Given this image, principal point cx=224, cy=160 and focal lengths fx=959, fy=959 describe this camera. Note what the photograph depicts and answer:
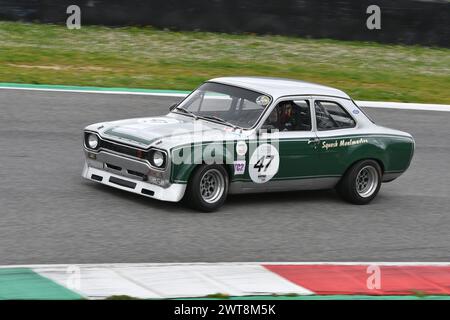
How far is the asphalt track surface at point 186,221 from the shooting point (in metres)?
8.40

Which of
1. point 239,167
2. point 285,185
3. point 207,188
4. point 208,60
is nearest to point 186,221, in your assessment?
point 207,188

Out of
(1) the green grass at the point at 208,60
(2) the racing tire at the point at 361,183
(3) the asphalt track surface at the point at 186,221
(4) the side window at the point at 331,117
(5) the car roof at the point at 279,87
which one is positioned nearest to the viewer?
(3) the asphalt track surface at the point at 186,221

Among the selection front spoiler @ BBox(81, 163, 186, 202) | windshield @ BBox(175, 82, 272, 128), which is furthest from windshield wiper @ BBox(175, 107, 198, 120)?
front spoiler @ BBox(81, 163, 186, 202)

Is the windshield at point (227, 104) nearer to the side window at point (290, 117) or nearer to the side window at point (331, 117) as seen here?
the side window at point (290, 117)

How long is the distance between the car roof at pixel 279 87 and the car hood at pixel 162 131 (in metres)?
0.67

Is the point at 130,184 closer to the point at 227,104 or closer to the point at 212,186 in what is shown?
the point at 212,186

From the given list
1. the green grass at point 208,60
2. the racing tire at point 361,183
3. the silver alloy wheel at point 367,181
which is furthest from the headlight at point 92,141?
the green grass at point 208,60

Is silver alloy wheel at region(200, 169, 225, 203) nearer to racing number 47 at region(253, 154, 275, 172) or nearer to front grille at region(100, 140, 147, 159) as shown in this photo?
racing number 47 at region(253, 154, 275, 172)

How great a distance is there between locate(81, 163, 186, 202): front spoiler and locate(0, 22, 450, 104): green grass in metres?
7.10

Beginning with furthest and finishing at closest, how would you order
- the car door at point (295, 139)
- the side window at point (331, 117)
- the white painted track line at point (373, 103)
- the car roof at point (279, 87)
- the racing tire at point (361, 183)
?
the white painted track line at point (373, 103) → the racing tire at point (361, 183) → the side window at point (331, 117) → the car roof at point (279, 87) → the car door at point (295, 139)

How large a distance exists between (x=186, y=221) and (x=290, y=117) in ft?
5.97

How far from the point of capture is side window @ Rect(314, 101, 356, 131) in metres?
10.5

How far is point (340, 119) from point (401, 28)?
10.6 m
